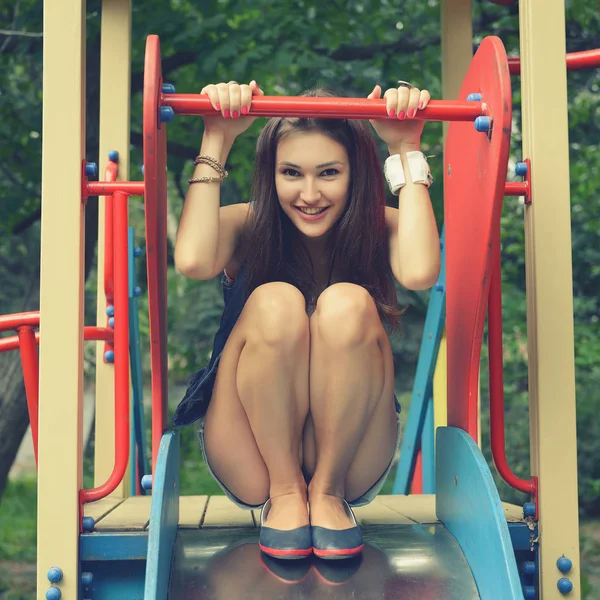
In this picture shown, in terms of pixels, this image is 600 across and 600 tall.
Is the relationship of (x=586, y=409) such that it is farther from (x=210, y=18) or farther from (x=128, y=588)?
(x=128, y=588)

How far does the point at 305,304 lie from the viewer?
1974mm

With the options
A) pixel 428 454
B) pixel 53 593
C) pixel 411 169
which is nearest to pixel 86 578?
pixel 53 593

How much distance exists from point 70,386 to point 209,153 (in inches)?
23.5

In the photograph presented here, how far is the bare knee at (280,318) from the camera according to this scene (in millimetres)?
1835

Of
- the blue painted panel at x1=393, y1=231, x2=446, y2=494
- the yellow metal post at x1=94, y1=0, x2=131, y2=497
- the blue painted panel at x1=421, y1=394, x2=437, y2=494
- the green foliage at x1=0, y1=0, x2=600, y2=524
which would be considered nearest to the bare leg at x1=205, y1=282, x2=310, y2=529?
the yellow metal post at x1=94, y1=0, x2=131, y2=497

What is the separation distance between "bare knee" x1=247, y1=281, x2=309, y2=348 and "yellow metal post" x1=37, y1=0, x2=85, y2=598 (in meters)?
0.39

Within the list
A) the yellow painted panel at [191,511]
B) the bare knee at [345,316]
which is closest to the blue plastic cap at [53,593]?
the yellow painted panel at [191,511]

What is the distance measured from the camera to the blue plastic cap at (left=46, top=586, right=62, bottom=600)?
5.96 ft

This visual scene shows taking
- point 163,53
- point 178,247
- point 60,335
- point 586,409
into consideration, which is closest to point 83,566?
point 60,335

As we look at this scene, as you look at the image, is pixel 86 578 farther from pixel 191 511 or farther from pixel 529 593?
pixel 529 593

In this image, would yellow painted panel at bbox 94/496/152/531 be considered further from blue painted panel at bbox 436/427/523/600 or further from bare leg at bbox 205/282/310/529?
blue painted panel at bbox 436/427/523/600

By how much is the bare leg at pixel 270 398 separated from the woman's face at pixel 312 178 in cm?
27

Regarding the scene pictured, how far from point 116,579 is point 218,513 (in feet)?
1.47

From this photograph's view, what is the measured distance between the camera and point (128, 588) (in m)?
1.98
